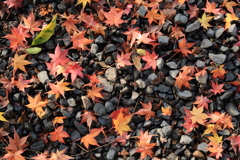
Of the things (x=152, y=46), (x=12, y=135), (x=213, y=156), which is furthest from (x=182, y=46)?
(x=12, y=135)

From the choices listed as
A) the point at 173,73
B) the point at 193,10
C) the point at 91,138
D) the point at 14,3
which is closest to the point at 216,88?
the point at 173,73

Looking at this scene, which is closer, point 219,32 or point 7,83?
point 7,83

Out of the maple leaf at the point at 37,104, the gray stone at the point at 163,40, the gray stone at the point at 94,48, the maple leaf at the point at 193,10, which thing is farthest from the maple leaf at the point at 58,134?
the maple leaf at the point at 193,10

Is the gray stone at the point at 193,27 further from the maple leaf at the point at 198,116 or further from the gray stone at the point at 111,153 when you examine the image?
the gray stone at the point at 111,153

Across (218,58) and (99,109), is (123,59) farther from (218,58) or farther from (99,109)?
(218,58)

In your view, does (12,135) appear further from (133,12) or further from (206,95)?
(206,95)
